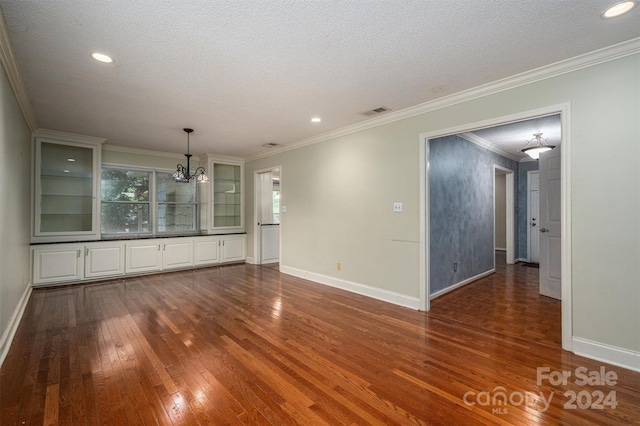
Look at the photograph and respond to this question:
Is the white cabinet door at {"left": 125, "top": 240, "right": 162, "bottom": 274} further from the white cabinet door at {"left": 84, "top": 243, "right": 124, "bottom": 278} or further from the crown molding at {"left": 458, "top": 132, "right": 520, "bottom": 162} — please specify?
the crown molding at {"left": 458, "top": 132, "right": 520, "bottom": 162}

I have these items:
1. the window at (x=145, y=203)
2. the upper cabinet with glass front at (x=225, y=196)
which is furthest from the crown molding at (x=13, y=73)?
the upper cabinet with glass front at (x=225, y=196)

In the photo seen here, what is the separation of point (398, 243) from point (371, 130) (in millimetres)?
1706

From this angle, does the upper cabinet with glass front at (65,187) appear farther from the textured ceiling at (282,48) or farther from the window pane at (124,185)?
the textured ceiling at (282,48)

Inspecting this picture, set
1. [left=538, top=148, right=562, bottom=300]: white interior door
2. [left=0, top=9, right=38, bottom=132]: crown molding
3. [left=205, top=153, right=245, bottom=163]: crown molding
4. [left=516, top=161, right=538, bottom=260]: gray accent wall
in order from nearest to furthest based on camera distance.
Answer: [left=0, top=9, right=38, bottom=132]: crown molding < [left=538, top=148, right=562, bottom=300]: white interior door < [left=205, top=153, right=245, bottom=163]: crown molding < [left=516, top=161, right=538, bottom=260]: gray accent wall

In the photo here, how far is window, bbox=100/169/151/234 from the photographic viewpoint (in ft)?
19.1

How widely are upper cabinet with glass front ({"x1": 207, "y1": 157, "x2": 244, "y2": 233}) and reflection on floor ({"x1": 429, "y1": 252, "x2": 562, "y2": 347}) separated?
499 cm

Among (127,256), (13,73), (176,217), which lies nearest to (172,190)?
(176,217)

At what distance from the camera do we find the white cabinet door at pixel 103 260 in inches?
203

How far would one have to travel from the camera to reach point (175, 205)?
6.73 meters

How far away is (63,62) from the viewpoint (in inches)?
102

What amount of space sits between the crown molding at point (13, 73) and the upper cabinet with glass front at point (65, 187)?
106cm

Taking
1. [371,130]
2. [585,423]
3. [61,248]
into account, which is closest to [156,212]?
[61,248]

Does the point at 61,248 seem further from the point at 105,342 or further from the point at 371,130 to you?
the point at 371,130

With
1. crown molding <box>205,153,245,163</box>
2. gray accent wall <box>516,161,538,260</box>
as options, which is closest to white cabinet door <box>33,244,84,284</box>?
crown molding <box>205,153,245,163</box>
